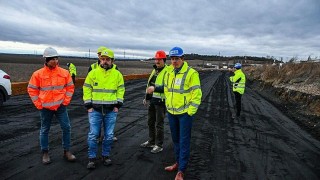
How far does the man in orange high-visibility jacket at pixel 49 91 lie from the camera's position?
19.8 ft

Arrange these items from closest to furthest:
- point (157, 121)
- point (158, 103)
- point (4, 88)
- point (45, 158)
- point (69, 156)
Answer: point (45, 158) < point (69, 156) < point (158, 103) < point (157, 121) < point (4, 88)

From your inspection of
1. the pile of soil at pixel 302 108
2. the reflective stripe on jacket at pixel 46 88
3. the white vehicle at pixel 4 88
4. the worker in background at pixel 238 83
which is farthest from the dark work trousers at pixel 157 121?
the white vehicle at pixel 4 88

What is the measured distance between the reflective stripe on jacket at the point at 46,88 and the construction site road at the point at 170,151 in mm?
1130

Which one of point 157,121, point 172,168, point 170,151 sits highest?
point 157,121

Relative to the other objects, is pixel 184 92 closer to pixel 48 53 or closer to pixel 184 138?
pixel 184 138

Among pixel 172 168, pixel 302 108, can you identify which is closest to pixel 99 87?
pixel 172 168

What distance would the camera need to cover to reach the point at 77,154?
22.2 ft

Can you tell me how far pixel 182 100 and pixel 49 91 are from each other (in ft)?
8.11

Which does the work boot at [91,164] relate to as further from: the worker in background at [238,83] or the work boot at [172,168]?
the worker in background at [238,83]

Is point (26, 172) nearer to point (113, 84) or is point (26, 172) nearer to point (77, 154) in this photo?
point (77, 154)

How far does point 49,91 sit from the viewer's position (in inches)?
239

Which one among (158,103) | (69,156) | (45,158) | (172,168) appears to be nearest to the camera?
(172,168)

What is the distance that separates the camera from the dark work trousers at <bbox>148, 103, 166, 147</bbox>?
731 centimetres

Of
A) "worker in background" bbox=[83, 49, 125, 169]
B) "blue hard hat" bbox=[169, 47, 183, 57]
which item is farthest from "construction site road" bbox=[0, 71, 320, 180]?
"blue hard hat" bbox=[169, 47, 183, 57]
